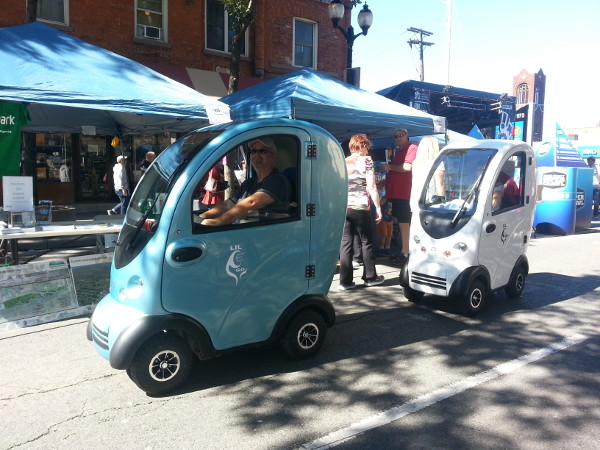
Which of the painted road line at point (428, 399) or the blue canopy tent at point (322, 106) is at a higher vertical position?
the blue canopy tent at point (322, 106)

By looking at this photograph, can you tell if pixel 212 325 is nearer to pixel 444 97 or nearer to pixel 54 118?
pixel 54 118

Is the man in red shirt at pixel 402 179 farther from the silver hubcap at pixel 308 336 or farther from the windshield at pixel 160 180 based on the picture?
the windshield at pixel 160 180

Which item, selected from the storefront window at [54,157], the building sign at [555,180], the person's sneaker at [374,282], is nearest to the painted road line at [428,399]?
the person's sneaker at [374,282]

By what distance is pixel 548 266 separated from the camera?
8.23 metres

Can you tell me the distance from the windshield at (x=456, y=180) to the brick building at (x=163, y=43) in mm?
10444

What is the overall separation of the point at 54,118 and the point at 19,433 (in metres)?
6.66

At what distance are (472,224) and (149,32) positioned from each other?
41.6 ft

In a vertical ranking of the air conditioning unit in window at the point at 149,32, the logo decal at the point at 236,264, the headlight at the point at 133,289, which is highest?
the air conditioning unit in window at the point at 149,32

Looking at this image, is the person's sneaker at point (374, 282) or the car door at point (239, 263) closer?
the car door at point (239, 263)

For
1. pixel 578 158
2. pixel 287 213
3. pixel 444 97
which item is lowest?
pixel 287 213

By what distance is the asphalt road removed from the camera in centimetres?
298

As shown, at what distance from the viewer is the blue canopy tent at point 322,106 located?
714 centimetres

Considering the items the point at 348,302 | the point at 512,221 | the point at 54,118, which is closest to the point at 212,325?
the point at 348,302

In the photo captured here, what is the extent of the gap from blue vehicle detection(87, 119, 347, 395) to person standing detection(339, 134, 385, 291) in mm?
1983
